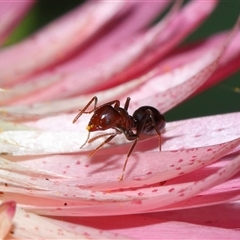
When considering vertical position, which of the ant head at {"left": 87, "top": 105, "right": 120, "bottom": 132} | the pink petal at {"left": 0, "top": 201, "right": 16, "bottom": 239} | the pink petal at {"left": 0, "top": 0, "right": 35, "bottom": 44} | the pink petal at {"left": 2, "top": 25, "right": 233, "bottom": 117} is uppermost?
the pink petal at {"left": 0, "top": 0, "right": 35, "bottom": 44}

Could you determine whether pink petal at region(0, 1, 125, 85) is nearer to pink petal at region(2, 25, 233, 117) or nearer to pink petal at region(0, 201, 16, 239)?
pink petal at region(2, 25, 233, 117)

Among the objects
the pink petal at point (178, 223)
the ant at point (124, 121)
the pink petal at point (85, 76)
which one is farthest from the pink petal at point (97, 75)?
the pink petal at point (178, 223)

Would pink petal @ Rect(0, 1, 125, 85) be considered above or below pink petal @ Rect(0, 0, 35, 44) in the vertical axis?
below

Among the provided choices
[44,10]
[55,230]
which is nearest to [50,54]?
[55,230]

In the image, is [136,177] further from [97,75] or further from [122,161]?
[97,75]

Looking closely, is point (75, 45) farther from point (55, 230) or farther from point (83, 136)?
point (55, 230)

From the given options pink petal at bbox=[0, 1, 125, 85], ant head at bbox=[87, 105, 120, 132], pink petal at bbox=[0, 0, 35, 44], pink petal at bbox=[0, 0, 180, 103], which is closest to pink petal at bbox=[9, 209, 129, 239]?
ant head at bbox=[87, 105, 120, 132]

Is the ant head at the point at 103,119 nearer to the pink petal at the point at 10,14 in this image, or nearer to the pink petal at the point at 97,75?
the pink petal at the point at 97,75
